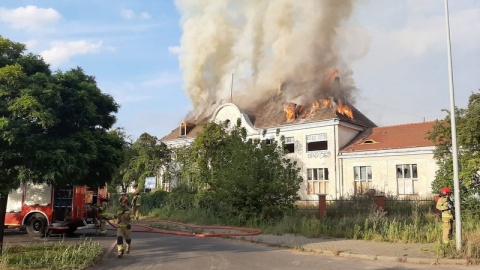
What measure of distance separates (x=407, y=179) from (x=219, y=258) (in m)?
22.1

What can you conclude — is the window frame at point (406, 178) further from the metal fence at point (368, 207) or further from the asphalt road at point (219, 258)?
the asphalt road at point (219, 258)

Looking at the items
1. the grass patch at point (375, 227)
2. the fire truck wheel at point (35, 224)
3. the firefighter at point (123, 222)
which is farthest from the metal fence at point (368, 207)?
the fire truck wheel at point (35, 224)

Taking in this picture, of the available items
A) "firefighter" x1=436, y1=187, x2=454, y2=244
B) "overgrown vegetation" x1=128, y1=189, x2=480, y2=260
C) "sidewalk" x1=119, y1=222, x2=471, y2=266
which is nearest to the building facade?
"overgrown vegetation" x1=128, y1=189, x2=480, y2=260

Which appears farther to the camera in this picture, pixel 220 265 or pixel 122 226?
pixel 122 226

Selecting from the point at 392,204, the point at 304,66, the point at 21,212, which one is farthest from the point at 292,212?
the point at 304,66

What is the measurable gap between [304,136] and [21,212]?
23.2 meters

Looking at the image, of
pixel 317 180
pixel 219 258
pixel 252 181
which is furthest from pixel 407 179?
pixel 219 258

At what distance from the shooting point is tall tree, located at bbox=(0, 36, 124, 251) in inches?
339

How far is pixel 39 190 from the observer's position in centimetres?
1550

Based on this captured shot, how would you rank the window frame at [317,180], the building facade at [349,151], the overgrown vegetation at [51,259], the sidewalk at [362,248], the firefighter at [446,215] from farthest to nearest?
the window frame at [317,180], the building facade at [349,151], the firefighter at [446,215], the sidewalk at [362,248], the overgrown vegetation at [51,259]

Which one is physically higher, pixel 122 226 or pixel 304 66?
pixel 304 66

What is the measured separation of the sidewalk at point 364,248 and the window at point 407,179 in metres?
16.8

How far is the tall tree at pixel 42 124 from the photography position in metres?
8.61

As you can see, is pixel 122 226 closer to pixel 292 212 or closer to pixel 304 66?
pixel 292 212
